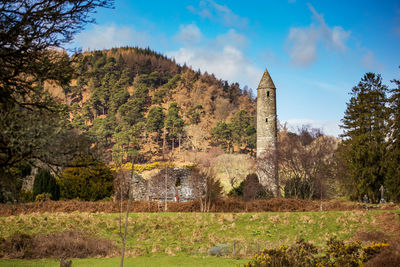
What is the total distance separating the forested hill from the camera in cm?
8244

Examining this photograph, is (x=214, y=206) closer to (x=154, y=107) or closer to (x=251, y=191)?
(x=251, y=191)

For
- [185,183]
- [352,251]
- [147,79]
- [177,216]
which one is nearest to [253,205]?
[177,216]

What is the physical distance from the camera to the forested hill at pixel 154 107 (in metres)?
82.4

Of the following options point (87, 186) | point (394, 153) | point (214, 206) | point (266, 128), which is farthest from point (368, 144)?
point (87, 186)

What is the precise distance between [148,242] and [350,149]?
21.2 metres

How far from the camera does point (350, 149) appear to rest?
33594mm

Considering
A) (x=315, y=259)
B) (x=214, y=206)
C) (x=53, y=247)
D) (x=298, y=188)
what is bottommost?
(x=53, y=247)

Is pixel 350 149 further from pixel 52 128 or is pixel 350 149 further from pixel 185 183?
pixel 52 128

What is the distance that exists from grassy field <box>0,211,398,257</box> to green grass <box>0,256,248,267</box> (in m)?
1.95

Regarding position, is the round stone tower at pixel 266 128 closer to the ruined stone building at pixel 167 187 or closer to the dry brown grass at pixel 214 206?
the ruined stone building at pixel 167 187

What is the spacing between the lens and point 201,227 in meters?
21.4

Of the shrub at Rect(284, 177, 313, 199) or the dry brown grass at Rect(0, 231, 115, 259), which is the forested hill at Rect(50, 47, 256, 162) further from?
the dry brown grass at Rect(0, 231, 115, 259)

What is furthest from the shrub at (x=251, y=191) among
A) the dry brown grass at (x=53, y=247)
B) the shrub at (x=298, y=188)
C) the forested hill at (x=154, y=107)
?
the forested hill at (x=154, y=107)

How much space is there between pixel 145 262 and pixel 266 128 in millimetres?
27083
